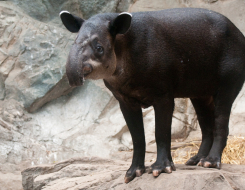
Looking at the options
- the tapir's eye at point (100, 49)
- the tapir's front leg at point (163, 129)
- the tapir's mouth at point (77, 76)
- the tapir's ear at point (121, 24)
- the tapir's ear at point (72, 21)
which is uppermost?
the tapir's ear at point (72, 21)

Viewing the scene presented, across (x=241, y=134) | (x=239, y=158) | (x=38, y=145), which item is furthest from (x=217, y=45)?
(x=38, y=145)

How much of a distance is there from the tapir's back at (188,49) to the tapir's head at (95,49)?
0.76ft

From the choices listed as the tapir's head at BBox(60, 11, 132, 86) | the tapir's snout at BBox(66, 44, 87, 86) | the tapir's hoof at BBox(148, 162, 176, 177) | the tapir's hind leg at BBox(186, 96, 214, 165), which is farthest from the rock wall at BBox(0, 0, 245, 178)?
the tapir's snout at BBox(66, 44, 87, 86)

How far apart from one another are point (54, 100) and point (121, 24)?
492cm

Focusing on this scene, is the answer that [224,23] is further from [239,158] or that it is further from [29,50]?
[29,50]

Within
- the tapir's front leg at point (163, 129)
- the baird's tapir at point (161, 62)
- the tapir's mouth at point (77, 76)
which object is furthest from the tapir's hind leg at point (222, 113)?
the tapir's mouth at point (77, 76)

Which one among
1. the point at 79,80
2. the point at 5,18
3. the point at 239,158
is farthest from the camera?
the point at 5,18

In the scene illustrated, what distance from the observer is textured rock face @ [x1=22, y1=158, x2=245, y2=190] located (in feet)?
9.49

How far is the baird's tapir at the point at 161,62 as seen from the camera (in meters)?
3.09

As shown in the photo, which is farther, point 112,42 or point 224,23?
point 224,23

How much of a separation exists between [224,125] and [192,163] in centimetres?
74

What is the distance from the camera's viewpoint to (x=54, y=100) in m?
Result: 7.71

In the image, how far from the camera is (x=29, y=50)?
292 inches

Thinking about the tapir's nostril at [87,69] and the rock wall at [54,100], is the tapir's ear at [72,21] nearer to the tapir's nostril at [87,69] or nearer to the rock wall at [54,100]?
the tapir's nostril at [87,69]
